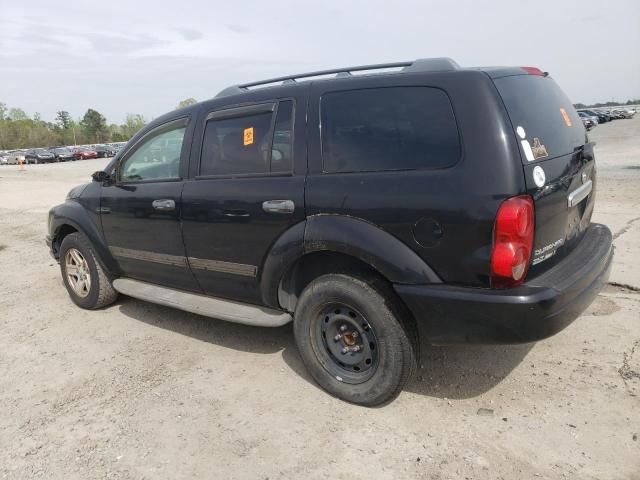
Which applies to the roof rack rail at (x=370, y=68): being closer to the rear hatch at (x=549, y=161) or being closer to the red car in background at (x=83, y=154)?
the rear hatch at (x=549, y=161)

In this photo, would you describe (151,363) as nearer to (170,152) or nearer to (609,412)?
(170,152)

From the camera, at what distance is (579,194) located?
3076 mm

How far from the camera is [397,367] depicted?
2.86m

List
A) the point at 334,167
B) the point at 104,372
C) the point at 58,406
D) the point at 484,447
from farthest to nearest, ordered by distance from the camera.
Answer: the point at 104,372 < the point at 58,406 < the point at 334,167 < the point at 484,447

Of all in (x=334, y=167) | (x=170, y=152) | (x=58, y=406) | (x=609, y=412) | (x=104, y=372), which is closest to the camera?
(x=609, y=412)

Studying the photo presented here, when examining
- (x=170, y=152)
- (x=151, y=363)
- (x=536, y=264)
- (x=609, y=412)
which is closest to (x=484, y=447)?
(x=609, y=412)

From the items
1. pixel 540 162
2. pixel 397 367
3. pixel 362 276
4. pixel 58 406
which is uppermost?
pixel 540 162

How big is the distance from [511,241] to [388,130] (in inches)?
36.6

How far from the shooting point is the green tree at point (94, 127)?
99.1 m

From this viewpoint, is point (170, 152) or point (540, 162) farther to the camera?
point (170, 152)

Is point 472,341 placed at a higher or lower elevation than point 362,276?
lower

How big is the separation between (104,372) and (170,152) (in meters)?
1.77

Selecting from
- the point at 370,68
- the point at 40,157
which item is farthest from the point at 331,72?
the point at 40,157

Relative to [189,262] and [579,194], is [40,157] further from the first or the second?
[579,194]
